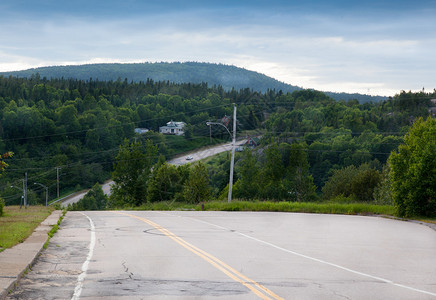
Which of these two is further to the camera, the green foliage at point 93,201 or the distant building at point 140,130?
the distant building at point 140,130

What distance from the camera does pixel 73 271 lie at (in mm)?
9648

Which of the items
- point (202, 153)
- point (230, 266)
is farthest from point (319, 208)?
point (202, 153)

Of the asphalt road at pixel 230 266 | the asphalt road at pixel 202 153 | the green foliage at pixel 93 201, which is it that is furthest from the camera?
the asphalt road at pixel 202 153

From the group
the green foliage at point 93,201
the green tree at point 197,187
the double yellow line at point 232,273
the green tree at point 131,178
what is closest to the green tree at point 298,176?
the green tree at point 131,178

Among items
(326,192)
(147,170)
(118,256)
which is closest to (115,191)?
(147,170)

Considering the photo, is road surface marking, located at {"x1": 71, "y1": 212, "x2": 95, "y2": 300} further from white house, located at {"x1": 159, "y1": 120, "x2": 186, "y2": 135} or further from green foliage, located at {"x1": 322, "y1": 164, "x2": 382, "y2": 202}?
white house, located at {"x1": 159, "y1": 120, "x2": 186, "y2": 135}

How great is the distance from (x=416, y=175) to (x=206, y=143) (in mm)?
133187

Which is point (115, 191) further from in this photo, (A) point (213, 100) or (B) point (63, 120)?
(A) point (213, 100)

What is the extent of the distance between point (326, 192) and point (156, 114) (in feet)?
310

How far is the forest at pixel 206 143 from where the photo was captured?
8926 cm

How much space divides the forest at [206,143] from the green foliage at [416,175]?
37996 mm

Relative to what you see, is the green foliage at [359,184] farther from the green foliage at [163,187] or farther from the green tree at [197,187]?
the green tree at [197,187]

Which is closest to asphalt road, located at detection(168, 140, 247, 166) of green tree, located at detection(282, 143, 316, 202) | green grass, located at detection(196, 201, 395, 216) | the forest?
the forest

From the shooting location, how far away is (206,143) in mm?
159000
